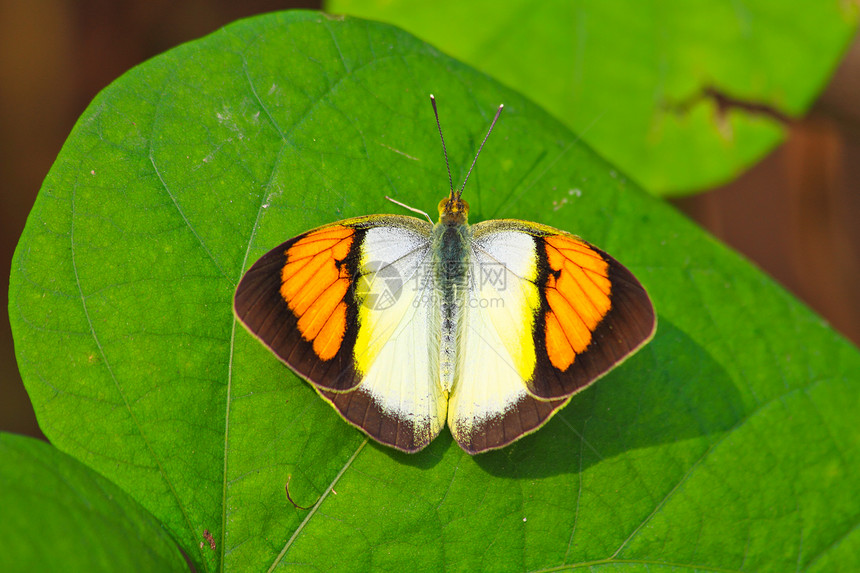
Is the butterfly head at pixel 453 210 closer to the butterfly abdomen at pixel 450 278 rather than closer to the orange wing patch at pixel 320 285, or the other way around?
the butterfly abdomen at pixel 450 278

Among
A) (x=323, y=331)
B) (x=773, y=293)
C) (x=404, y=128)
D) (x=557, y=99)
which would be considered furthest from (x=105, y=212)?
(x=773, y=293)

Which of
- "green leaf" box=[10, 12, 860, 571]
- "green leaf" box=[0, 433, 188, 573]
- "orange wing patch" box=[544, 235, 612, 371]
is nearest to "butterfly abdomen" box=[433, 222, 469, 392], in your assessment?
"green leaf" box=[10, 12, 860, 571]

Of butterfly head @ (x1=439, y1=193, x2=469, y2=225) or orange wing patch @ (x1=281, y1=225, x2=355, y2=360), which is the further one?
butterfly head @ (x1=439, y1=193, x2=469, y2=225)

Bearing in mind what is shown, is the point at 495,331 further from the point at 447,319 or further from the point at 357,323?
the point at 357,323

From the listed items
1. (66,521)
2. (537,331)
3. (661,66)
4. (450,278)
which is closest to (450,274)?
(450,278)

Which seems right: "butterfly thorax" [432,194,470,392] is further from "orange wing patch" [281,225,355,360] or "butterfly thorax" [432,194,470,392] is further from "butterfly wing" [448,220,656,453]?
"orange wing patch" [281,225,355,360]

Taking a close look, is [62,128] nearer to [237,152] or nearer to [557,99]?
[237,152]

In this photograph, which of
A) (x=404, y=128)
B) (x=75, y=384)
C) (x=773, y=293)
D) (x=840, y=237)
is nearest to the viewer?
(x=75, y=384)
